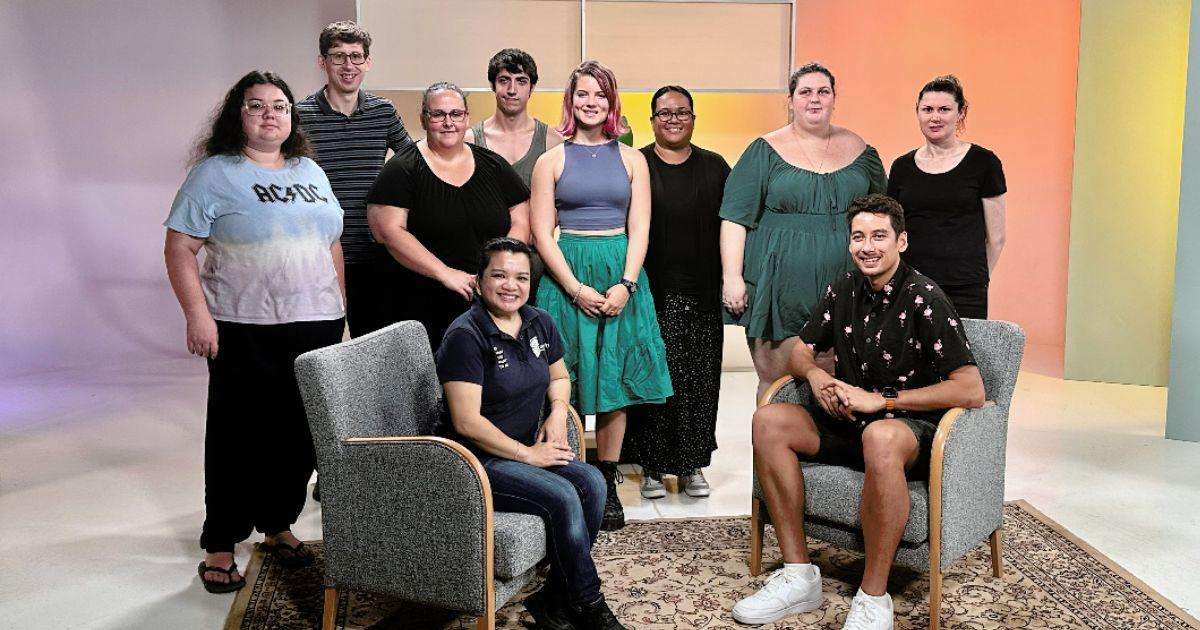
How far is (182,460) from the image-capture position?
493 centimetres

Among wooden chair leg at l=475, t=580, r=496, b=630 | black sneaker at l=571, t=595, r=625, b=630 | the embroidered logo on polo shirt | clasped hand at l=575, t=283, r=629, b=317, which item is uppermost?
clasped hand at l=575, t=283, r=629, b=317

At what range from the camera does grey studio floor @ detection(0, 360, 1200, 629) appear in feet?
11.1

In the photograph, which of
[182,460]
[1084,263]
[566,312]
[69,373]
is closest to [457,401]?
[566,312]

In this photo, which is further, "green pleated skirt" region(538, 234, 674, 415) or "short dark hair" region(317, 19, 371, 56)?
"short dark hair" region(317, 19, 371, 56)

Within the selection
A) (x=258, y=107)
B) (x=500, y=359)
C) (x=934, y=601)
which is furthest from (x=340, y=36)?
(x=934, y=601)

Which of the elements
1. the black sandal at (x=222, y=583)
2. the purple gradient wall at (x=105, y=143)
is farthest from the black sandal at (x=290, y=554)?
the purple gradient wall at (x=105, y=143)

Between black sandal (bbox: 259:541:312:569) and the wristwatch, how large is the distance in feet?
6.15

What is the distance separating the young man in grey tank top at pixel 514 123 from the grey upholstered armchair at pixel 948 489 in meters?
1.42

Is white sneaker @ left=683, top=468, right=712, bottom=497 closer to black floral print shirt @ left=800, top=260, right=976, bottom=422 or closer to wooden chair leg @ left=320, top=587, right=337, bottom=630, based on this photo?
black floral print shirt @ left=800, top=260, right=976, bottom=422

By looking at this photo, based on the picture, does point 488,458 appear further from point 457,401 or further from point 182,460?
point 182,460

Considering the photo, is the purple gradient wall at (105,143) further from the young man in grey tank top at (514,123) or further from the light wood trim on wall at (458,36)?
the young man in grey tank top at (514,123)

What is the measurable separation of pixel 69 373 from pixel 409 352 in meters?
4.81

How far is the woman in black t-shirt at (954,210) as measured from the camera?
407 cm

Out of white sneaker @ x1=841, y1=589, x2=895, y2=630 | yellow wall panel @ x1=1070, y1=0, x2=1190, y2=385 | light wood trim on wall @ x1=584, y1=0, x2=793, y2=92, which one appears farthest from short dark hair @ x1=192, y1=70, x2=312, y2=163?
yellow wall panel @ x1=1070, y1=0, x2=1190, y2=385
